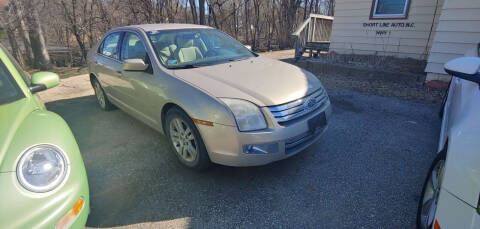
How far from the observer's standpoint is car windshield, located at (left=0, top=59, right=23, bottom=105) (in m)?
1.95

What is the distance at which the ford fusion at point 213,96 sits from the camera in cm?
240

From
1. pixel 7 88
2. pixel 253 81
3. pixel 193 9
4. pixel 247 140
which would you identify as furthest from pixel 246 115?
pixel 193 9

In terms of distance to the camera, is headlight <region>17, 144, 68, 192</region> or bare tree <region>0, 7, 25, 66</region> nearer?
headlight <region>17, 144, 68, 192</region>

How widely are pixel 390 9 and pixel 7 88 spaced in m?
8.49

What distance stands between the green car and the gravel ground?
0.78 meters

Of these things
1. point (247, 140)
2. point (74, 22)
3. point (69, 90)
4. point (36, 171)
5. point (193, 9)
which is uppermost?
point (193, 9)

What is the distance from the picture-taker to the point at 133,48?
3551 mm

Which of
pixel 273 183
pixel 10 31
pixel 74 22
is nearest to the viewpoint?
pixel 273 183

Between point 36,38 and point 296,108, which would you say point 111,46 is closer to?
point 296,108

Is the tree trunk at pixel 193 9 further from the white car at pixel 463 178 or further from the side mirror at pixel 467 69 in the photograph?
the white car at pixel 463 178

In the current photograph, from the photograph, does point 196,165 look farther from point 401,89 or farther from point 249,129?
point 401,89

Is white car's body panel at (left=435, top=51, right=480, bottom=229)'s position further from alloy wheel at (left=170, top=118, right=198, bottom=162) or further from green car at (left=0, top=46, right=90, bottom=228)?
green car at (left=0, top=46, right=90, bottom=228)

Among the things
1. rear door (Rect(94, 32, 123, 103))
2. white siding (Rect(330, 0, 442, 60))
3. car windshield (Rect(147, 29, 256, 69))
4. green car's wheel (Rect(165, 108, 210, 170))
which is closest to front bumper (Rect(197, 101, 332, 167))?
green car's wheel (Rect(165, 108, 210, 170))

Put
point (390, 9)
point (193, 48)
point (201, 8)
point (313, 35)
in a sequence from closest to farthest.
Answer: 1. point (193, 48)
2. point (390, 9)
3. point (313, 35)
4. point (201, 8)
